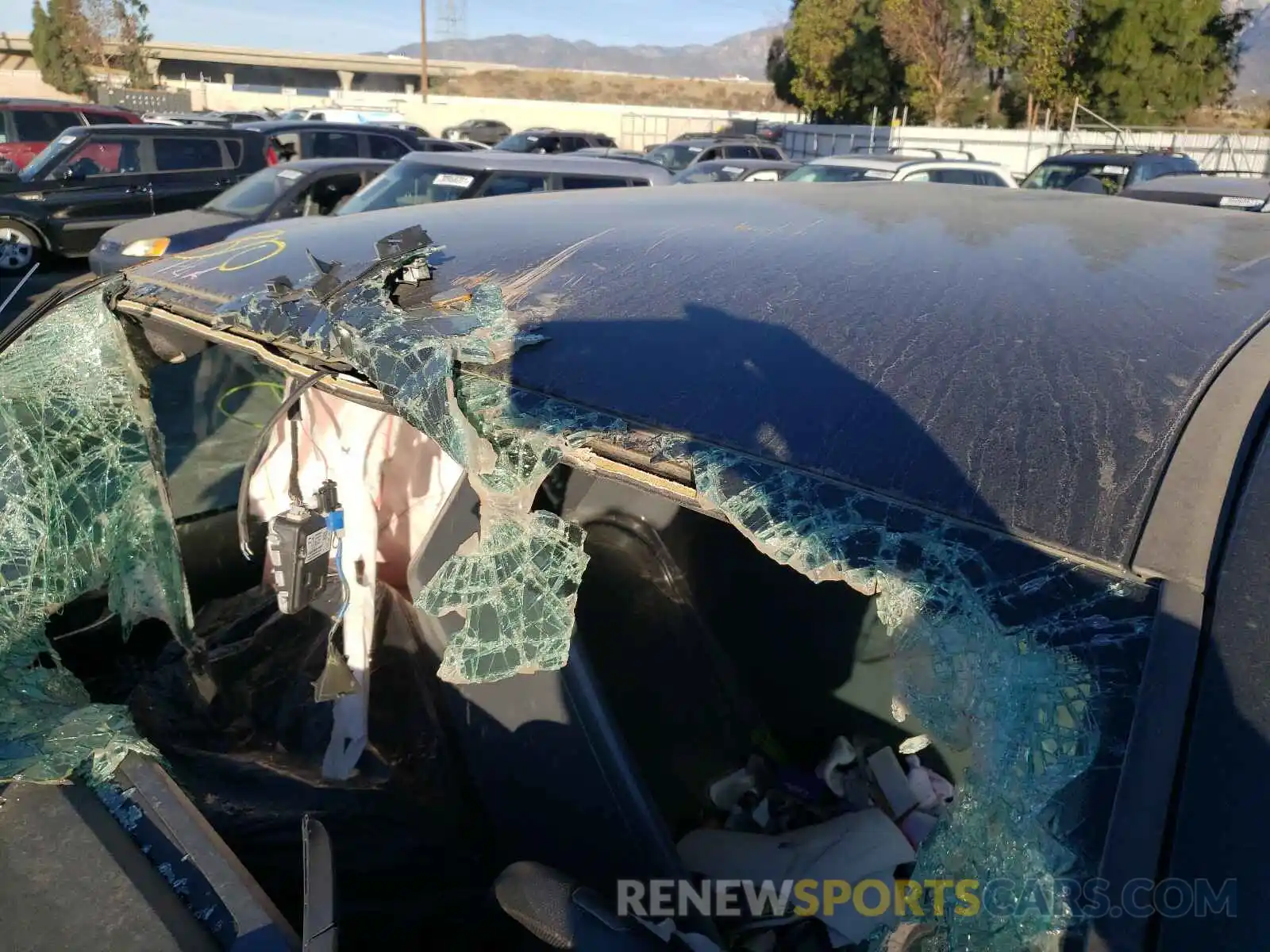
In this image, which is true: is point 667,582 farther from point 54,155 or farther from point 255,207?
point 54,155

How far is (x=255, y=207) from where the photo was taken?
29.5 feet

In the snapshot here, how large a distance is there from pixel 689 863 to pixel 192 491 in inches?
89.2

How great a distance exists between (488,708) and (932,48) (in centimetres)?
3577

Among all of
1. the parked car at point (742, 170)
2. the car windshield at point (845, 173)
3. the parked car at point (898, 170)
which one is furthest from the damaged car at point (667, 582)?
the parked car at point (742, 170)

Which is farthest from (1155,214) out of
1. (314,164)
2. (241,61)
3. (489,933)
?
(241,61)

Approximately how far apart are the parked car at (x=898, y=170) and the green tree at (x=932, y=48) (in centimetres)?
2260

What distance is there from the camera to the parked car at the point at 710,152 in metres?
18.5

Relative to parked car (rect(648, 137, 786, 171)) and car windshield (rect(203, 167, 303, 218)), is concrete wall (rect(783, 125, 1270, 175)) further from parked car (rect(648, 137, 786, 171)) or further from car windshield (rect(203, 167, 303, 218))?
car windshield (rect(203, 167, 303, 218))

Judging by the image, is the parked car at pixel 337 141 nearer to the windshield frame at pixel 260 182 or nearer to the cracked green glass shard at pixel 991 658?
the windshield frame at pixel 260 182

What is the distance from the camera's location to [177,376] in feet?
13.3

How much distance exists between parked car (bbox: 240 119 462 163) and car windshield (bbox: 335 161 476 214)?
21.5 feet

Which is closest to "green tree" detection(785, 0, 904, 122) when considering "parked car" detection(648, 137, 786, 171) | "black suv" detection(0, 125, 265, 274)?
"parked car" detection(648, 137, 786, 171)

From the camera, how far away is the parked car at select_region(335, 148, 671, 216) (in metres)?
7.91

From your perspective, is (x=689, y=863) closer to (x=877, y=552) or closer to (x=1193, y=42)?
(x=877, y=552)
